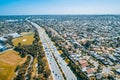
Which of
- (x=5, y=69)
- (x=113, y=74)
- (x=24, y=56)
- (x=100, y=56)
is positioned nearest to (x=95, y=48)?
(x=100, y=56)

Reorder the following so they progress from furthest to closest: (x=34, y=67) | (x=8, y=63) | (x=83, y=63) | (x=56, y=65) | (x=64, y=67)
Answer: (x=8, y=63)
(x=56, y=65)
(x=83, y=63)
(x=34, y=67)
(x=64, y=67)

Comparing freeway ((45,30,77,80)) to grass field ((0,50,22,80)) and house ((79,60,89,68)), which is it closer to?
house ((79,60,89,68))

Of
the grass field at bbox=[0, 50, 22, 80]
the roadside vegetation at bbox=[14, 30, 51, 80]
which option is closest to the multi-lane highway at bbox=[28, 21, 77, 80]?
the roadside vegetation at bbox=[14, 30, 51, 80]

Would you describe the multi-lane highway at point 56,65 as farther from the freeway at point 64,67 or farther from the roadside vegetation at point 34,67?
the roadside vegetation at point 34,67

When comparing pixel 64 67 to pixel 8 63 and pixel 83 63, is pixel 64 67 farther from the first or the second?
pixel 8 63

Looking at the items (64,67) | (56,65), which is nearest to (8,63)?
(56,65)

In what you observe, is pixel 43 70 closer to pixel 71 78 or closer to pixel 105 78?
pixel 71 78

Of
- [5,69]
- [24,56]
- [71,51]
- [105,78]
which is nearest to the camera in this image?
[105,78]

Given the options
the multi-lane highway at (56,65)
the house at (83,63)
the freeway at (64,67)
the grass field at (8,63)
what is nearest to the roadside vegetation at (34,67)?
the multi-lane highway at (56,65)
